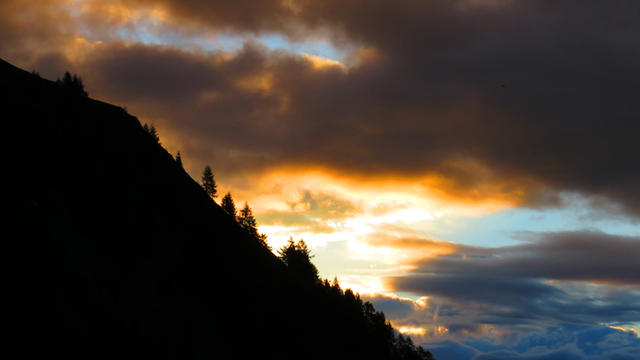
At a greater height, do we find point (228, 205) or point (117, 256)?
point (228, 205)

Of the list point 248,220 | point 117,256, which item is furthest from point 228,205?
point 117,256

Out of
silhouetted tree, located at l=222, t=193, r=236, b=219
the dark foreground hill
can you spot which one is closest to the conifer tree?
silhouetted tree, located at l=222, t=193, r=236, b=219

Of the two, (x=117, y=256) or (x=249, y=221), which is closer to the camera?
(x=117, y=256)

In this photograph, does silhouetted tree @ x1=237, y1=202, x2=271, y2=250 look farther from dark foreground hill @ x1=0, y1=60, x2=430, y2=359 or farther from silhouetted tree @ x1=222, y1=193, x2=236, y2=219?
dark foreground hill @ x1=0, y1=60, x2=430, y2=359

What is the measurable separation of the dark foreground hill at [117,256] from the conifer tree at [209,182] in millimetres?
36102

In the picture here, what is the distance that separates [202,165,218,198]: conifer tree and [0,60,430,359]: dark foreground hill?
1421 inches

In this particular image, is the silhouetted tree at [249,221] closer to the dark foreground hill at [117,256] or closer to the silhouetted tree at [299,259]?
the silhouetted tree at [299,259]

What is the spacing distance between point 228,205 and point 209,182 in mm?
7161

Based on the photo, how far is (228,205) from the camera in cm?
10344

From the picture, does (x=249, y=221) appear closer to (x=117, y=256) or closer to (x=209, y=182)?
(x=209, y=182)

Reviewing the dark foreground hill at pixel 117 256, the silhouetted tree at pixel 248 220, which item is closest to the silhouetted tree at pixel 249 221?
the silhouetted tree at pixel 248 220

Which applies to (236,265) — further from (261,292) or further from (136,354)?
(136,354)

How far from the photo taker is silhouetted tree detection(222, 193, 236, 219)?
337 feet

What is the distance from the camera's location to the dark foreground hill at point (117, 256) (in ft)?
101
